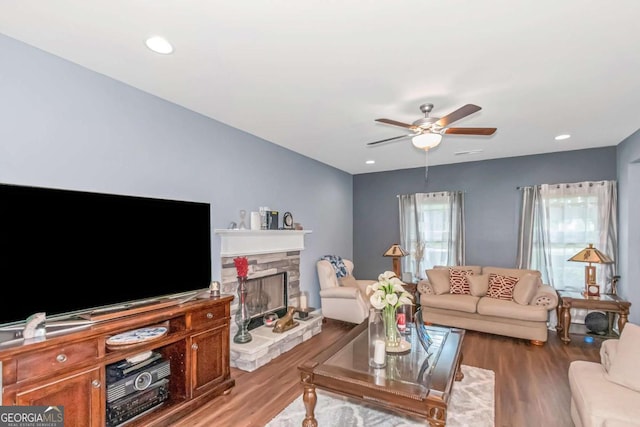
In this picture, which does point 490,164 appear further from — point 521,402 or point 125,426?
point 125,426

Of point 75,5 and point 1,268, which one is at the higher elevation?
point 75,5

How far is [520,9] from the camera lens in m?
1.67

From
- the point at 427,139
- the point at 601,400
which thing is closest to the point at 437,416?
the point at 601,400

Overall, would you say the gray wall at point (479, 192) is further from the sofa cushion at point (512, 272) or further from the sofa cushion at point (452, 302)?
the sofa cushion at point (452, 302)

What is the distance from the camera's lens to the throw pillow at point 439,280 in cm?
473

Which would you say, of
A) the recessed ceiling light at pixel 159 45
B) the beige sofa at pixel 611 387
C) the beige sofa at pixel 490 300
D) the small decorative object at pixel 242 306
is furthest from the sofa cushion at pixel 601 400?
the recessed ceiling light at pixel 159 45

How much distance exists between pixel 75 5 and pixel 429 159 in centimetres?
482

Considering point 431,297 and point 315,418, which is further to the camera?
point 431,297

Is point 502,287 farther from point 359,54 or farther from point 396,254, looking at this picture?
point 359,54

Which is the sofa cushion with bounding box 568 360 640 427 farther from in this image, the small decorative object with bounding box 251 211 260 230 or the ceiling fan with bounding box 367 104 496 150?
the small decorative object with bounding box 251 211 260 230

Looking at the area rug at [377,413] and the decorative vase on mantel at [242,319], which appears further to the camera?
the decorative vase on mantel at [242,319]

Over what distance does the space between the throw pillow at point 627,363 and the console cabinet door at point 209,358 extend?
2.91m

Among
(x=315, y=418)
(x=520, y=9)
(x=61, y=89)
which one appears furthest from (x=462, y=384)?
Answer: (x=61, y=89)

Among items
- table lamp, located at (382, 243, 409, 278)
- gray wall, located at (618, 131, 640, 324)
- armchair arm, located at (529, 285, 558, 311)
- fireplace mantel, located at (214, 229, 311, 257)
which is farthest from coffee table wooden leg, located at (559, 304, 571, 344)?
fireplace mantel, located at (214, 229, 311, 257)
